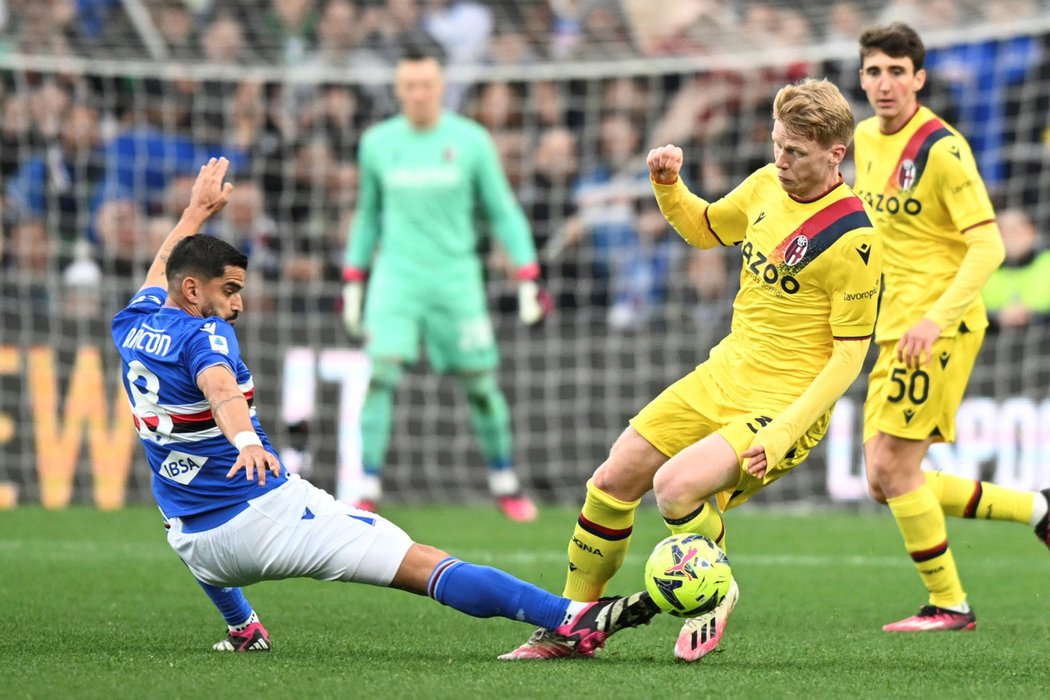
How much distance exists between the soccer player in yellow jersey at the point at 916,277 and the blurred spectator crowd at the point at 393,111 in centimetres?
492

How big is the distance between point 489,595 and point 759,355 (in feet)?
3.84

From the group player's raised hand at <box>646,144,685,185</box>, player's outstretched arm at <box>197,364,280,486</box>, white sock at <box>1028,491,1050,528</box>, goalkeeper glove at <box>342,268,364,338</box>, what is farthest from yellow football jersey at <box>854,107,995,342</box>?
goalkeeper glove at <box>342,268,364,338</box>

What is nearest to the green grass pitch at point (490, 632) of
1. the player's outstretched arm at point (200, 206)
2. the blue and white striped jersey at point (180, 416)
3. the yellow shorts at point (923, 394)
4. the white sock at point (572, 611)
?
the white sock at point (572, 611)

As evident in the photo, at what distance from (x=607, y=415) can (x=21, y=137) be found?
4736 millimetres

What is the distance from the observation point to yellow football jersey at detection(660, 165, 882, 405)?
505 cm

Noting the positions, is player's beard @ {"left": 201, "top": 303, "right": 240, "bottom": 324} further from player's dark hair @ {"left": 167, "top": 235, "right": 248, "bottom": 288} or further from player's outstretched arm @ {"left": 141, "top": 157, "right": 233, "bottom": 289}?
player's outstretched arm @ {"left": 141, "top": 157, "right": 233, "bottom": 289}

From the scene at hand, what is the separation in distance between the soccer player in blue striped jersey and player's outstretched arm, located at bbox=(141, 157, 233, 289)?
54cm

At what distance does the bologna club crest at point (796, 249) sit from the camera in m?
5.09

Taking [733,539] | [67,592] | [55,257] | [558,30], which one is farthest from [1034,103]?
[67,592]

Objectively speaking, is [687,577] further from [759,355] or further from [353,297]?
[353,297]

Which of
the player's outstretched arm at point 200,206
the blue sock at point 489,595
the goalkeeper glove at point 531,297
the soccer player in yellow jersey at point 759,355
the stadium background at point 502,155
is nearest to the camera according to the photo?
the blue sock at point 489,595

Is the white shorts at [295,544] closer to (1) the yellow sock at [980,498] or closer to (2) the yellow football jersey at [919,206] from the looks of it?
(2) the yellow football jersey at [919,206]

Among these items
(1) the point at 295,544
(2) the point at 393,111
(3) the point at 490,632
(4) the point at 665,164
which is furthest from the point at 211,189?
(2) the point at 393,111

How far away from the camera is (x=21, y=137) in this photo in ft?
39.0
